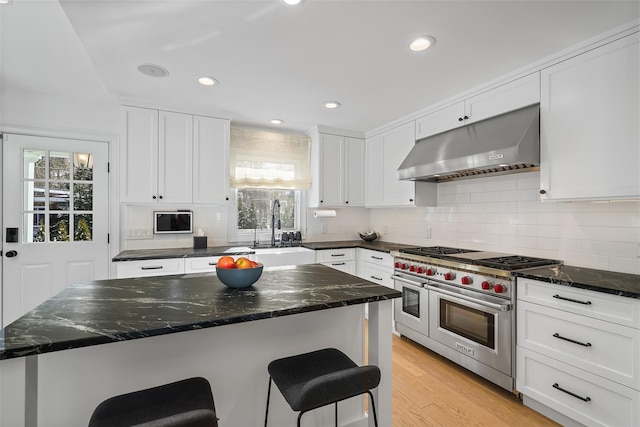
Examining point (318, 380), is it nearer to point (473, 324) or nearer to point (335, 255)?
point (473, 324)

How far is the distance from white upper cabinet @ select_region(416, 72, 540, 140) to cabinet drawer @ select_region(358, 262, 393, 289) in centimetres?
153

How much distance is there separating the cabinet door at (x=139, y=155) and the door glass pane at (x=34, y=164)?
2.67 ft

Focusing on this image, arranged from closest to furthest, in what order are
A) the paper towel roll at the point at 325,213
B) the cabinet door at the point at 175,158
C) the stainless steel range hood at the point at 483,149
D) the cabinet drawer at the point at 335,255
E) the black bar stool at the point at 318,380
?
the black bar stool at the point at 318,380 → the stainless steel range hood at the point at 483,149 → the cabinet door at the point at 175,158 → the cabinet drawer at the point at 335,255 → the paper towel roll at the point at 325,213

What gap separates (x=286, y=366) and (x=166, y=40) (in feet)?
6.81

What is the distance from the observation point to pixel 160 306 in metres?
1.29

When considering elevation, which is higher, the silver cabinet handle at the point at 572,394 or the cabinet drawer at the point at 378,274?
the cabinet drawer at the point at 378,274

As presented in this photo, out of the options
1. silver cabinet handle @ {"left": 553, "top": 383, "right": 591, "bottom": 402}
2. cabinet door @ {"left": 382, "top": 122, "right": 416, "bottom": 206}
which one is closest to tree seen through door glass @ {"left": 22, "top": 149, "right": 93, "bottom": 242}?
cabinet door @ {"left": 382, "top": 122, "right": 416, "bottom": 206}

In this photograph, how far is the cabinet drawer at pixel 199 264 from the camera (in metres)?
3.05

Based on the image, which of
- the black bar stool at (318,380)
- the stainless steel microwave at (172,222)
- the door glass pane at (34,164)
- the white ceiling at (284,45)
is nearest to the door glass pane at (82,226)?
the door glass pane at (34,164)

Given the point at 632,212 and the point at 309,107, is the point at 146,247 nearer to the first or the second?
the point at 309,107

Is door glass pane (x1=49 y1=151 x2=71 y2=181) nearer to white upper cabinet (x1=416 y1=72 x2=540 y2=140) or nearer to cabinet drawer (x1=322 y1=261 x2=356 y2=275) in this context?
cabinet drawer (x1=322 y1=261 x2=356 y2=275)

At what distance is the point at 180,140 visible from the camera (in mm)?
3244

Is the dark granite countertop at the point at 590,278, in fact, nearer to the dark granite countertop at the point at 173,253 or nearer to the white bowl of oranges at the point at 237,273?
the white bowl of oranges at the point at 237,273

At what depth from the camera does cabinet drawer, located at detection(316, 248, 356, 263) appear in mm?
3682
